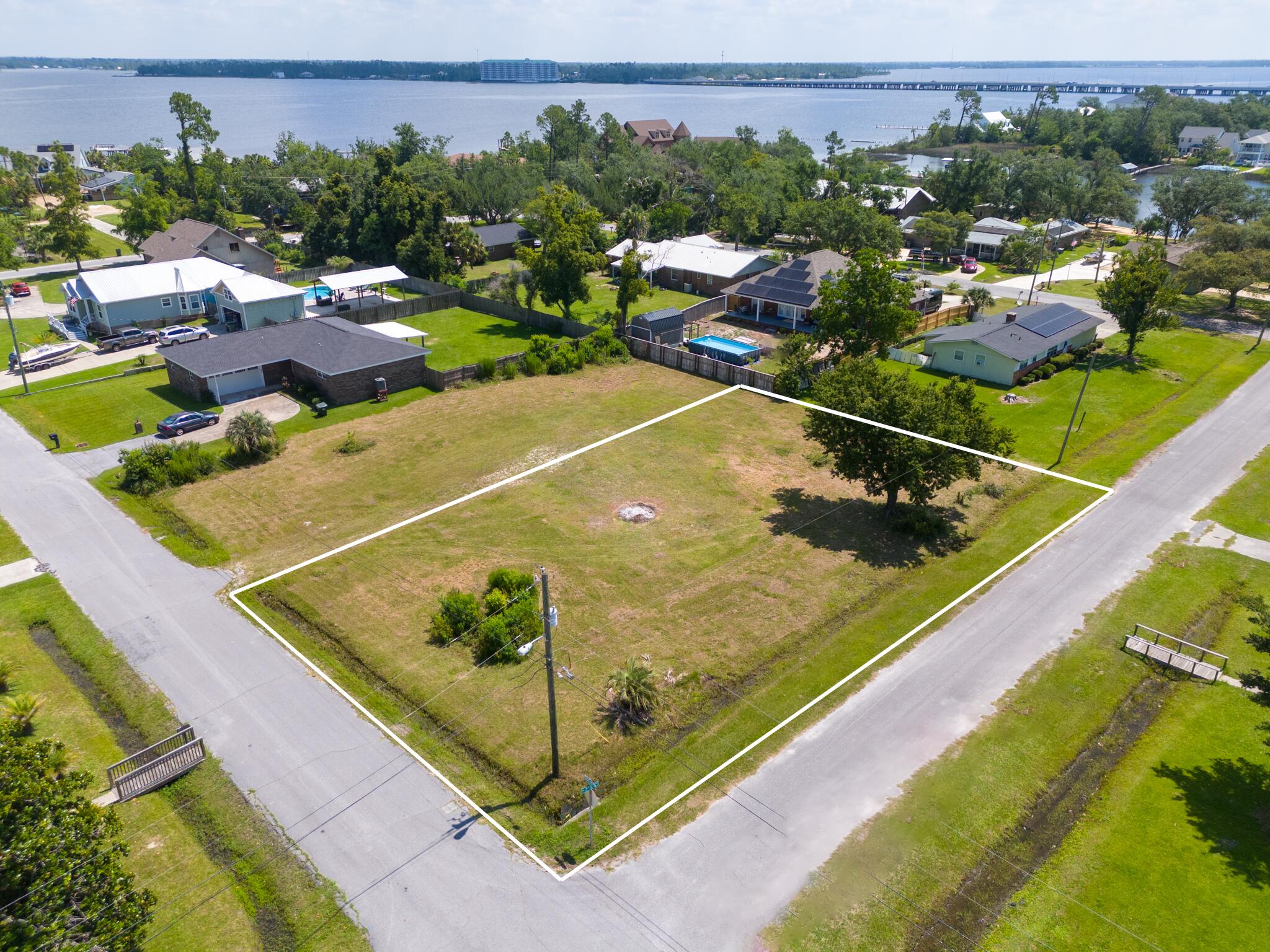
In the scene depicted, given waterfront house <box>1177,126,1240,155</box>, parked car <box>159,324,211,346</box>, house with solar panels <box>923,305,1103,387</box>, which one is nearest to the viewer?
house with solar panels <box>923,305,1103,387</box>

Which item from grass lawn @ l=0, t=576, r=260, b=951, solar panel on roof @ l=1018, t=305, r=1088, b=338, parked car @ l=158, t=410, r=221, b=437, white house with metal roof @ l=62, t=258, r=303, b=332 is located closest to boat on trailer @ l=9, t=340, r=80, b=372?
white house with metal roof @ l=62, t=258, r=303, b=332

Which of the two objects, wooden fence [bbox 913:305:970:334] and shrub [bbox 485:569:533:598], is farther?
wooden fence [bbox 913:305:970:334]

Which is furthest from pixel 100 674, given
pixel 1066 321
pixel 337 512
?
pixel 1066 321

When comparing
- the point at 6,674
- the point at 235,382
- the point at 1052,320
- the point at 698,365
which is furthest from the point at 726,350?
the point at 6,674

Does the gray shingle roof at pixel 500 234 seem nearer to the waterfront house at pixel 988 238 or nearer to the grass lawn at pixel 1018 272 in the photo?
the grass lawn at pixel 1018 272

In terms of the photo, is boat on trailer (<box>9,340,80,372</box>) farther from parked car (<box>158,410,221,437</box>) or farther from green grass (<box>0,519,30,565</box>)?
green grass (<box>0,519,30,565</box>)

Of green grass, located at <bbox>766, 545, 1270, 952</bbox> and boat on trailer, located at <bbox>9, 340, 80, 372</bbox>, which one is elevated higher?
green grass, located at <bbox>766, 545, 1270, 952</bbox>

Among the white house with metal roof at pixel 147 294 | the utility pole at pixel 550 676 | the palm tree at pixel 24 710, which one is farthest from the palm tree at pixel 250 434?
the utility pole at pixel 550 676
